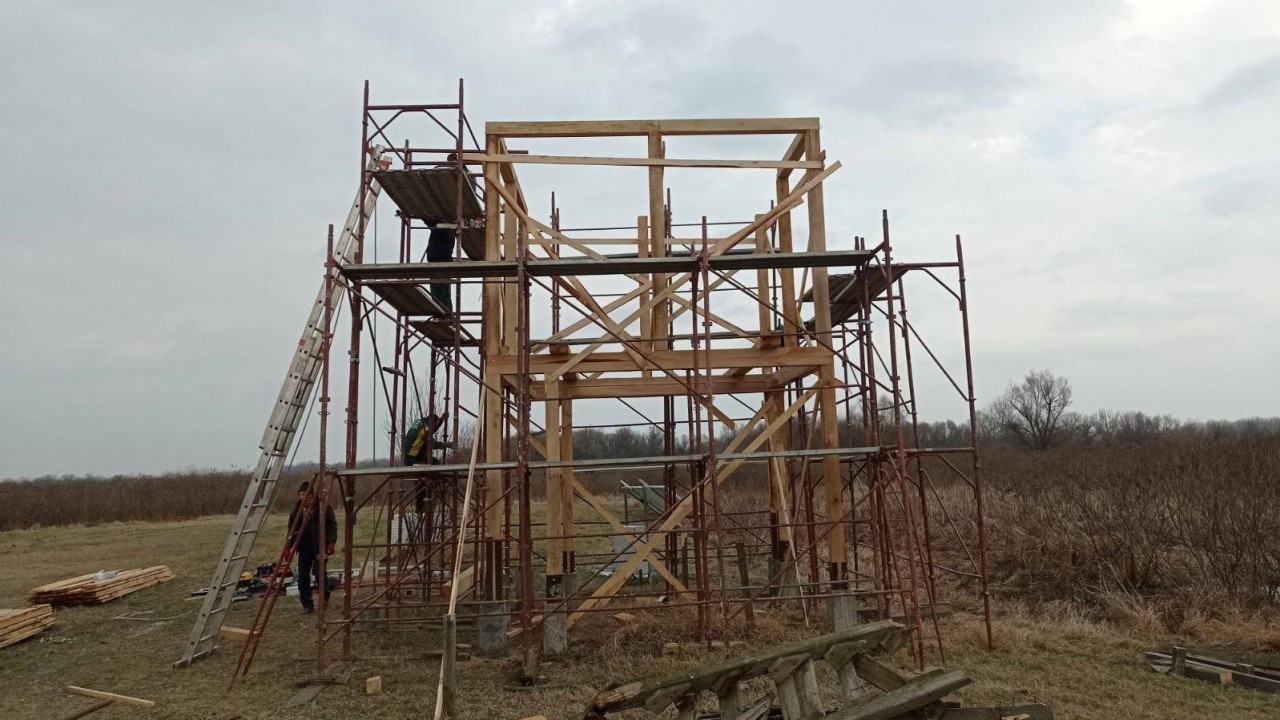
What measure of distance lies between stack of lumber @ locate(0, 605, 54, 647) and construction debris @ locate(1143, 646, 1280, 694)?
15.5 m

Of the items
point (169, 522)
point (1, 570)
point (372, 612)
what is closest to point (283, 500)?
point (169, 522)

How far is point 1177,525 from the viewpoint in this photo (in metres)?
13.6

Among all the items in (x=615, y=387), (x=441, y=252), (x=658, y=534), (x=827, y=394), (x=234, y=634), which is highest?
(x=441, y=252)

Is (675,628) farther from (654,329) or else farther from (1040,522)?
(1040,522)

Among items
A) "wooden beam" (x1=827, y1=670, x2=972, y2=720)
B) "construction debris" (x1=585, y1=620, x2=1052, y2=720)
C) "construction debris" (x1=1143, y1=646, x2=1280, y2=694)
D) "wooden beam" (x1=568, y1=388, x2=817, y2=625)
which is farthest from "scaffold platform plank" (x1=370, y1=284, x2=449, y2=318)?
"construction debris" (x1=1143, y1=646, x2=1280, y2=694)

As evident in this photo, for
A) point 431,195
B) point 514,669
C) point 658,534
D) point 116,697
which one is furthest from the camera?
point 431,195

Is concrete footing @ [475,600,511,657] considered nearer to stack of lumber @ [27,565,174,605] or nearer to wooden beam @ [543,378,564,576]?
wooden beam @ [543,378,564,576]

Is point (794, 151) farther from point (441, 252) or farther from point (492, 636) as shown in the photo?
point (492, 636)

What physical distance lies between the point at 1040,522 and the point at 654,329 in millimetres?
9660

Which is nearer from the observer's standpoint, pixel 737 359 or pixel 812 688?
pixel 812 688

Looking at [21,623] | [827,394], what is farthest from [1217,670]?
[21,623]

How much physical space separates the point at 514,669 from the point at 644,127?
294 inches

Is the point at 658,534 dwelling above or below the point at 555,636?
above

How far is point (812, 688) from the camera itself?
6.14 m
